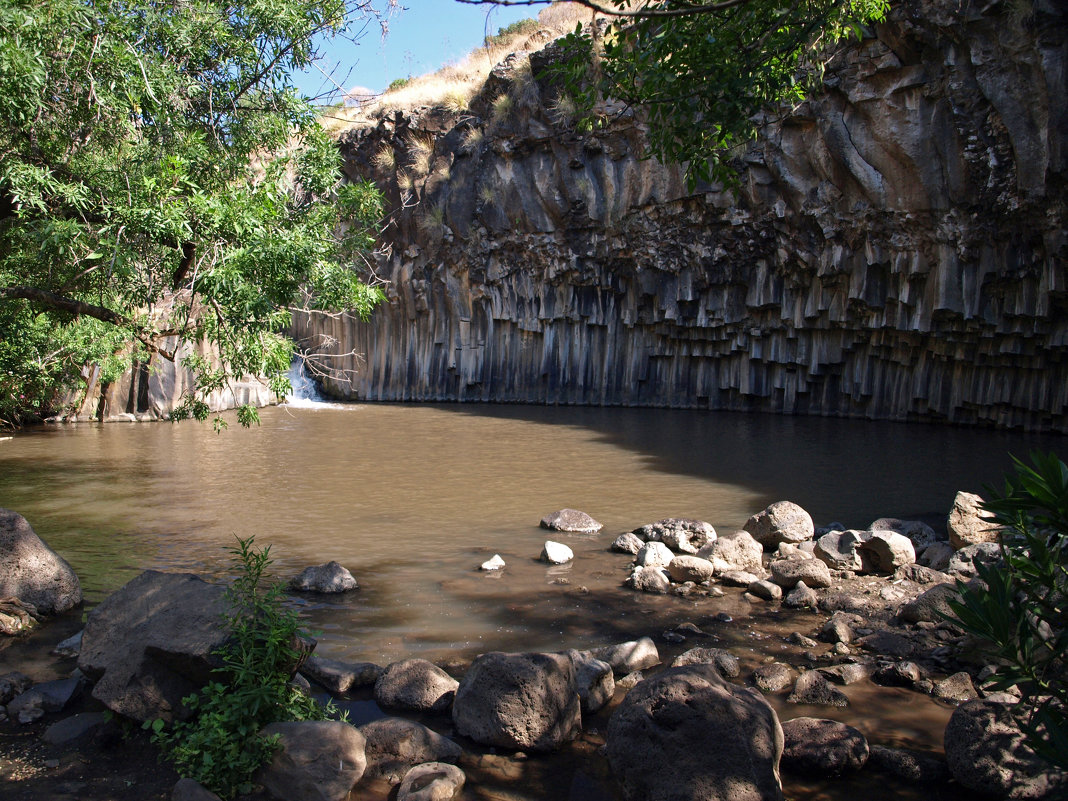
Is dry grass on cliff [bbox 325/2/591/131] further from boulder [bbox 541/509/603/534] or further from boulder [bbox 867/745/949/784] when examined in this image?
boulder [bbox 867/745/949/784]

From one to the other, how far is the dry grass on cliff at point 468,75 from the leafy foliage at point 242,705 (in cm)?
3175

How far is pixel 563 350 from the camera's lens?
34.1 m

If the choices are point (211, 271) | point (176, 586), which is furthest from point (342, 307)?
point (176, 586)

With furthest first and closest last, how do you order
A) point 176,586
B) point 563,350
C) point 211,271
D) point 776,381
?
point 563,350 → point 776,381 → point 211,271 → point 176,586

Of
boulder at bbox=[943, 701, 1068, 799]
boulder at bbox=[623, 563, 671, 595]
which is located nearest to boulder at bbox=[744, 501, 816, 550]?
boulder at bbox=[623, 563, 671, 595]

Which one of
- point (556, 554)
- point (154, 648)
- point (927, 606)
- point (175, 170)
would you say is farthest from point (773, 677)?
point (175, 170)

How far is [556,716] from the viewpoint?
514 centimetres

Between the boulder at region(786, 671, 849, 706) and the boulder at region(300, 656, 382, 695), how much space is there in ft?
10.4

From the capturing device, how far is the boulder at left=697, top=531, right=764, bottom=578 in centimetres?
927

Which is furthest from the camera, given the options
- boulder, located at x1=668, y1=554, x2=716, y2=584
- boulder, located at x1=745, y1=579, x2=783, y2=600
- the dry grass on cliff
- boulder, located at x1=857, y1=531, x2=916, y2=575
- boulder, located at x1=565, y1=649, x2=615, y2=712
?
the dry grass on cliff

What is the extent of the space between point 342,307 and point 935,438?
18.2m

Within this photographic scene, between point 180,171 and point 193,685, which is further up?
point 180,171

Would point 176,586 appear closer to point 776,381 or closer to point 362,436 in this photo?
point 362,436

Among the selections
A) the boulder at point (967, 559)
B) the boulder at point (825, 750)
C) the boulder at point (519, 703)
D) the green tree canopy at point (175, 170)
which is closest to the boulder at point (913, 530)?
the boulder at point (967, 559)
